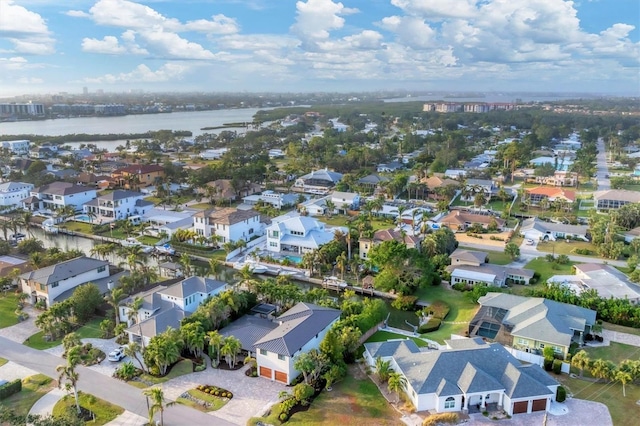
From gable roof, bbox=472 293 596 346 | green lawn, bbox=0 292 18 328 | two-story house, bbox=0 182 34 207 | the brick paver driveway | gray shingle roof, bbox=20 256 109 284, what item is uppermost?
two-story house, bbox=0 182 34 207

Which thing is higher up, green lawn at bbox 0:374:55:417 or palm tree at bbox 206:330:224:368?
palm tree at bbox 206:330:224:368

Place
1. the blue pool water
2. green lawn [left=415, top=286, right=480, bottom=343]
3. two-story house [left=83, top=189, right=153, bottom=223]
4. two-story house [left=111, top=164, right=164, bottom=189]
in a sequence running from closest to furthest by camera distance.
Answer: green lawn [left=415, top=286, right=480, bottom=343]
the blue pool water
two-story house [left=83, top=189, right=153, bottom=223]
two-story house [left=111, top=164, right=164, bottom=189]

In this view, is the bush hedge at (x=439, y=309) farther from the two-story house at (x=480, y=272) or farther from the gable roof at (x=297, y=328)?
the gable roof at (x=297, y=328)

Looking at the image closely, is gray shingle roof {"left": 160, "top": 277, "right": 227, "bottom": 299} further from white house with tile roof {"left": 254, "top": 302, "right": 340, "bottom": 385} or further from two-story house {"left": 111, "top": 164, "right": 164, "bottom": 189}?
two-story house {"left": 111, "top": 164, "right": 164, "bottom": 189}

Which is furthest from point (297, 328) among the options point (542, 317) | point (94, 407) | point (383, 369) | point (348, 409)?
point (542, 317)

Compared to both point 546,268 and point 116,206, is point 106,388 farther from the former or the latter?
point 116,206

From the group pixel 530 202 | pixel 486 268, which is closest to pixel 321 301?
pixel 486 268

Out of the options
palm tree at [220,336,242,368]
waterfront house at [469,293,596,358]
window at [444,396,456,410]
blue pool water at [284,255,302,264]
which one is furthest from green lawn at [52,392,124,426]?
A: blue pool water at [284,255,302,264]

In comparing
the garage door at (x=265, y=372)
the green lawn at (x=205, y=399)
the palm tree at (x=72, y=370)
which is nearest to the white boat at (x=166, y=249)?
the palm tree at (x=72, y=370)
